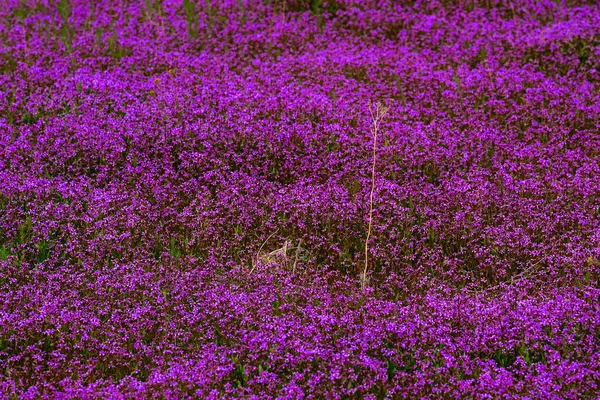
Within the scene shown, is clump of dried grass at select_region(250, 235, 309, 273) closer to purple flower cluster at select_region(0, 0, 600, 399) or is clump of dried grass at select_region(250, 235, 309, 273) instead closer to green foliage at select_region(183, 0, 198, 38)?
purple flower cluster at select_region(0, 0, 600, 399)

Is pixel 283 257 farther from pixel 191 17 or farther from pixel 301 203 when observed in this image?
pixel 191 17

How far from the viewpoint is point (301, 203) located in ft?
23.1

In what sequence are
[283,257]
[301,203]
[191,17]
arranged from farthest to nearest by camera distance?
[191,17]
[301,203]
[283,257]

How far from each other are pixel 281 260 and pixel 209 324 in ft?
2.96

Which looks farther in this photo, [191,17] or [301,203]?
[191,17]

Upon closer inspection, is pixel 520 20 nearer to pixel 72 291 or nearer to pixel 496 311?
pixel 496 311

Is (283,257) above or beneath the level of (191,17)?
beneath

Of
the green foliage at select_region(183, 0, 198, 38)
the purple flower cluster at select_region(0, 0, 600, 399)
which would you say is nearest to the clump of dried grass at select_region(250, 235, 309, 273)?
the purple flower cluster at select_region(0, 0, 600, 399)

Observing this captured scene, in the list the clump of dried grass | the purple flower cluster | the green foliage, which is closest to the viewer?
the purple flower cluster

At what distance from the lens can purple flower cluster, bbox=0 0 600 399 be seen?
5.30 m

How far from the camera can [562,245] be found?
6480 mm

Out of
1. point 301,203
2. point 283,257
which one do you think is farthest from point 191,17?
point 283,257

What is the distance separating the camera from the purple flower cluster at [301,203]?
17.4ft

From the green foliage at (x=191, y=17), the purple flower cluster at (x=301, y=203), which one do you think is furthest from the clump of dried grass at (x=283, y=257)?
the green foliage at (x=191, y=17)
